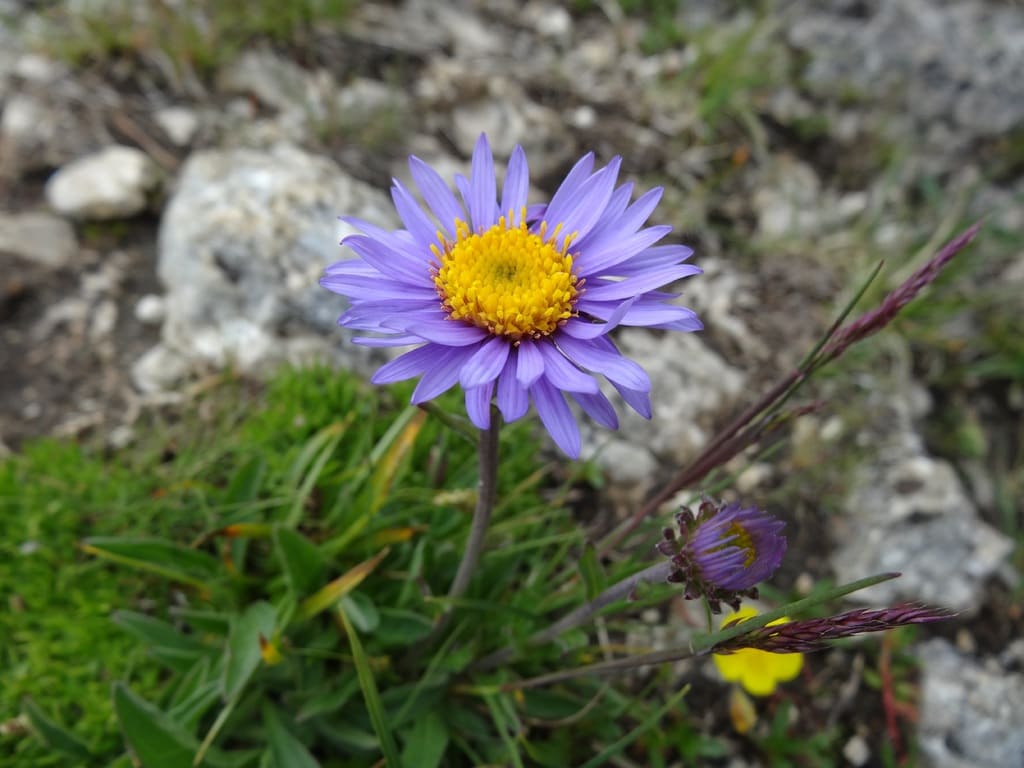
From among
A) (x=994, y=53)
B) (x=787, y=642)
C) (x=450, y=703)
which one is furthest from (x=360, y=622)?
(x=994, y=53)

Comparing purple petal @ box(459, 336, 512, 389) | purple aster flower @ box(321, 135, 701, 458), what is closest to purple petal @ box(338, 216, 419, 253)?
purple aster flower @ box(321, 135, 701, 458)

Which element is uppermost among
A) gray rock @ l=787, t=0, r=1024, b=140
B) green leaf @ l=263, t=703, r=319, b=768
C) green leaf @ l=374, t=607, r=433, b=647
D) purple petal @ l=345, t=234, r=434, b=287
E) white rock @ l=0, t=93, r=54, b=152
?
gray rock @ l=787, t=0, r=1024, b=140

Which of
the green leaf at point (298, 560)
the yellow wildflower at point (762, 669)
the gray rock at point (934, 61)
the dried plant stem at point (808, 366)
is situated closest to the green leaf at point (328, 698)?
the green leaf at point (298, 560)

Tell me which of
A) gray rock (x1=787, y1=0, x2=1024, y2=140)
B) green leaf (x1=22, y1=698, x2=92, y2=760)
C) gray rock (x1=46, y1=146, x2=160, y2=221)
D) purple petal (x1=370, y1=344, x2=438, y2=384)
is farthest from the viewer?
gray rock (x1=787, y1=0, x2=1024, y2=140)

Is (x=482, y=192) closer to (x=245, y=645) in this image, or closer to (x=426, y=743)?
(x=245, y=645)

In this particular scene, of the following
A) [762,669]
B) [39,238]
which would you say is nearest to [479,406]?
[762,669]

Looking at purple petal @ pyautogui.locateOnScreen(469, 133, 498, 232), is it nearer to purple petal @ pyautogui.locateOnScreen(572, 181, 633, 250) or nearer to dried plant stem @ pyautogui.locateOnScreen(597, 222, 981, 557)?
purple petal @ pyautogui.locateOnScreen(572, 181, 633, 250)

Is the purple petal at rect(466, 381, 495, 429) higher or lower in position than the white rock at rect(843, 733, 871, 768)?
higher
